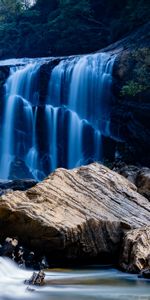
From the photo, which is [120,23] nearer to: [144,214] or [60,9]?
[60,9]

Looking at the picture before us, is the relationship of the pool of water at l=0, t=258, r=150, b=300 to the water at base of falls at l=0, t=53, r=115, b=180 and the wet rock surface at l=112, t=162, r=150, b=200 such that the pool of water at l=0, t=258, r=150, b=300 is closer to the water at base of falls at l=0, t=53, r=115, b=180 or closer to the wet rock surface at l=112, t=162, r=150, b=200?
the wet rock surface at l=112, t=162, r=150, b=200

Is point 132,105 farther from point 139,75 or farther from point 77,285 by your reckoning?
point 77,285

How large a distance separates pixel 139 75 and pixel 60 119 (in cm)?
484

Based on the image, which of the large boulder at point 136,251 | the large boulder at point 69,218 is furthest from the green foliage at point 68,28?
the large boulder at point 136,251

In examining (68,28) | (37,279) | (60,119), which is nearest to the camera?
(37,279)

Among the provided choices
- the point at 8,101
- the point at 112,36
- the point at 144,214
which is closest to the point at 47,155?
the point at 8,101

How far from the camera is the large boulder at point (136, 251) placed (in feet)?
29.1

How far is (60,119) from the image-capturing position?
26.5m

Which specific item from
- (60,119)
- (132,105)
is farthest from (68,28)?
(132,105)

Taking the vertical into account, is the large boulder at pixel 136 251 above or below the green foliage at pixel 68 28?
below

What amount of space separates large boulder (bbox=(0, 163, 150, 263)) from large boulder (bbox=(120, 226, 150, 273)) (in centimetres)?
50

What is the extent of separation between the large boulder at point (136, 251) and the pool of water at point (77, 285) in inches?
9.0

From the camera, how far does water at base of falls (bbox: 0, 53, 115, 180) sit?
25734 mm

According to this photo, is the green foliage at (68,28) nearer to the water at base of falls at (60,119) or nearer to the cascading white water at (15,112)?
the water at base of falls at (60,119)
